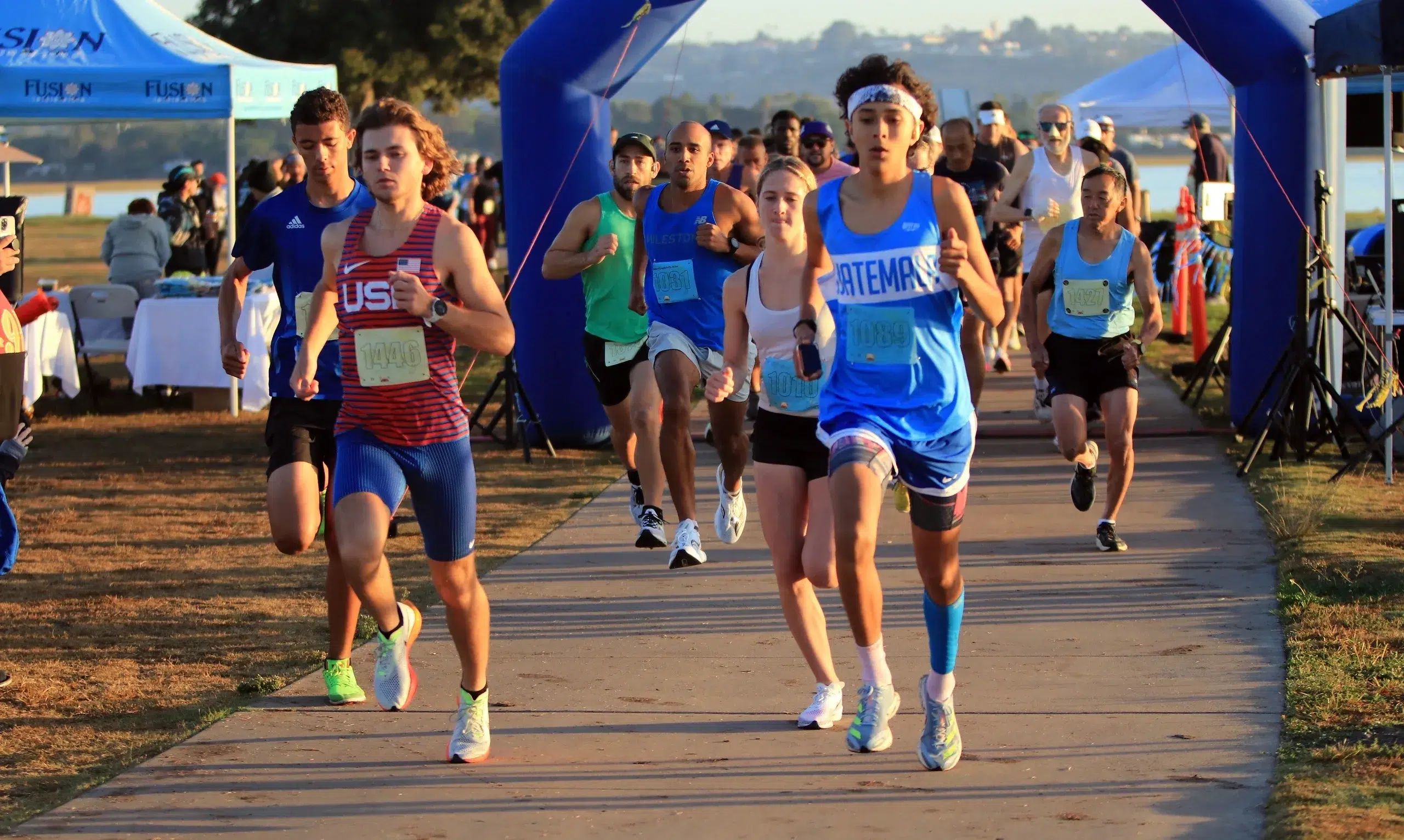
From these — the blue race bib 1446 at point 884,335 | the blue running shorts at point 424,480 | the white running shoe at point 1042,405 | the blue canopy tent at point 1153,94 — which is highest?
the blue canopy tent at point 1153,94

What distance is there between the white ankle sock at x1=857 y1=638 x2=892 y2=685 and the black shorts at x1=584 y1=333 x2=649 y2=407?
343 centimetres

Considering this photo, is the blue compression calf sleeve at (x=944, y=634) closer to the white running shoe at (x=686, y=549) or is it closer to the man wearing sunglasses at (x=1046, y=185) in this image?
the white running shoe at (x=686, y=549)

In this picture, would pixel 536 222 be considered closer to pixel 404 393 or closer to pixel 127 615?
pixel 127 615

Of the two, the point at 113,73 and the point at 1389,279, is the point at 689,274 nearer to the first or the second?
the point at 1389,279

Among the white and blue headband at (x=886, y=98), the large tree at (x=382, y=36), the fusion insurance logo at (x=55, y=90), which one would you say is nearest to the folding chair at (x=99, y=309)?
the fusion insurance logo at (x=55, y=90)

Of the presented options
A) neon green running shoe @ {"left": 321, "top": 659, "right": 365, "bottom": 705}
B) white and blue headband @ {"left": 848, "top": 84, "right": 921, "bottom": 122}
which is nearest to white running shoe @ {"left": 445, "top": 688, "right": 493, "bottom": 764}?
neon green running shoe @ {"left": 321, "top": 659, "right": 365, "bottom": 705}

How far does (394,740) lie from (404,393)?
115 centimetres


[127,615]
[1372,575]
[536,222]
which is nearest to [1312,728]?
[1372,575]

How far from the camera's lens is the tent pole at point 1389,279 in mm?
9336

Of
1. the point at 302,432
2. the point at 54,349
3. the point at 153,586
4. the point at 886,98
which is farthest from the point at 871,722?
the point at 54,349

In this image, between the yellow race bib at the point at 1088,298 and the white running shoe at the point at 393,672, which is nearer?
the white running shoe at the point at 393,672

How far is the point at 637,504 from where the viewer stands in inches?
327

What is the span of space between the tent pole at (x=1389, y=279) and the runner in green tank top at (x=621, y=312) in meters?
4.06

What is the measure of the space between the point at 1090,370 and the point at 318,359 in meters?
3.90
